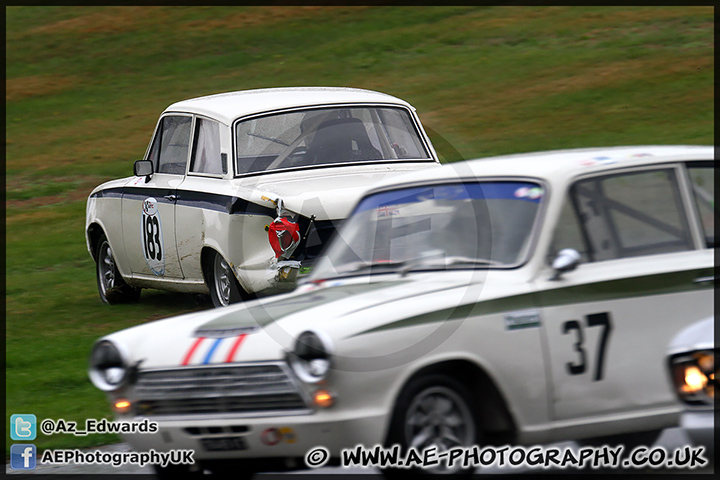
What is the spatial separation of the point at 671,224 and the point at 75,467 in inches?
141

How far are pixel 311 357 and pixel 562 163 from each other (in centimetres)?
182

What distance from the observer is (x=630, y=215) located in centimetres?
575

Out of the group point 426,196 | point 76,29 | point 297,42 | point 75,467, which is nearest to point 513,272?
point 426,196

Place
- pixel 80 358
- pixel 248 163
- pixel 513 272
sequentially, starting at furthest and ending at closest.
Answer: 1. pixel 248 163
2. pixel 80 358
3. pixel 513 272

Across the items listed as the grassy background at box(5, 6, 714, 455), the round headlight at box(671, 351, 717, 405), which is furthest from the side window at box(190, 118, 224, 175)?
the round headlight at box(671, 351, 717, 405)

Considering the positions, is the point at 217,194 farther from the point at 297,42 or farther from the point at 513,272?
the point at 297,42

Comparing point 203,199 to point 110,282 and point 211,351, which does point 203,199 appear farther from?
point 211,351

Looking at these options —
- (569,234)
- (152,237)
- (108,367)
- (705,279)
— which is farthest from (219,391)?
(152,237)

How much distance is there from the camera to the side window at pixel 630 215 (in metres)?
5.64

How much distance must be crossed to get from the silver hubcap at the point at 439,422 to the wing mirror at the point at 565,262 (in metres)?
0.82

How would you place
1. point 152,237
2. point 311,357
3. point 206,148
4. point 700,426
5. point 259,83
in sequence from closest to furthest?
1. point 311,357
2. point 700,426
3. point 206,148
4. point 152,237
5. point 259,83

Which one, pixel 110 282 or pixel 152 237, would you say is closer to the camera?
pixel 152 237

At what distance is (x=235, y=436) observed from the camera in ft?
16.3

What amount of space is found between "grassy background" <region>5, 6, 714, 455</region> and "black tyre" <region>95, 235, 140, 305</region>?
28cm
